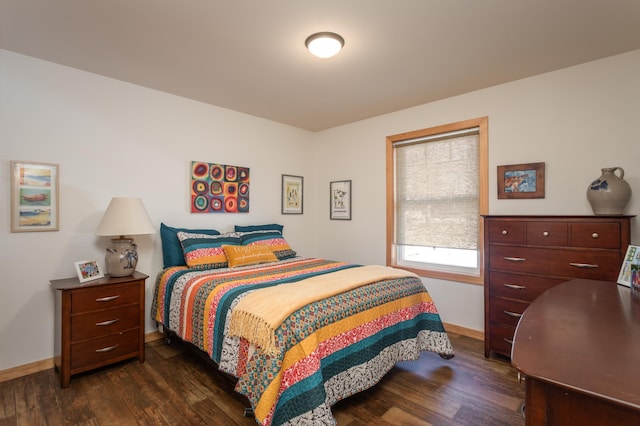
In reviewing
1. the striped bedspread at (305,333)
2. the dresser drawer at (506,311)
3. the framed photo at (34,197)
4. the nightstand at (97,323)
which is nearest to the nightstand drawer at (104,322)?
the nightstand at (97,323)

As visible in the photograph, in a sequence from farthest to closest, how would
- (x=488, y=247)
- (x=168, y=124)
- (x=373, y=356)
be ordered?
(x=168, y=124) < (x=488, y=247) < (x=373, y=356)

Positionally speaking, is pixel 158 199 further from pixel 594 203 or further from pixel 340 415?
pixel 594 203

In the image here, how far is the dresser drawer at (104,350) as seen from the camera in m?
2.30

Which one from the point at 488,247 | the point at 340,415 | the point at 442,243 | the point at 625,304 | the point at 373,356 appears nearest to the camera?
the point at 625,304

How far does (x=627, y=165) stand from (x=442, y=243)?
1.60 meters

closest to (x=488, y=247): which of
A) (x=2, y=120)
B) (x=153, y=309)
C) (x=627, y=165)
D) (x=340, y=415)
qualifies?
(x=627, y=165)

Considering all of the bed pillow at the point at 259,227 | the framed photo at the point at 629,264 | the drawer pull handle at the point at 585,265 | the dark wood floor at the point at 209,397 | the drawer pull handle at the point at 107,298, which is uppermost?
the bed pillow at the point at 259,227

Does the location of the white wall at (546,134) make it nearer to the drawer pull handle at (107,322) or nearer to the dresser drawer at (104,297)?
the dresser drawer at (104,297)

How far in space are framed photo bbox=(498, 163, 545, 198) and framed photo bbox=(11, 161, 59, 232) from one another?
154 inches

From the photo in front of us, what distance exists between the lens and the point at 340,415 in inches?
75.4

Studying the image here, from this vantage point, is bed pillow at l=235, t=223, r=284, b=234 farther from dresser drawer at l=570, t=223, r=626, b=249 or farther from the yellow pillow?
dresser drawer at l=570, t=223, r=626, b=249

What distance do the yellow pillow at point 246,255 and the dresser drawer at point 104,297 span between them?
31.3 inches

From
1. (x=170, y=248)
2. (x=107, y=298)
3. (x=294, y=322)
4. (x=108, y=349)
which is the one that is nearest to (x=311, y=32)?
(x=294, y=322)

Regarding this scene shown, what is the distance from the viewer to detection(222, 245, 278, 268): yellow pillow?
302 cm
